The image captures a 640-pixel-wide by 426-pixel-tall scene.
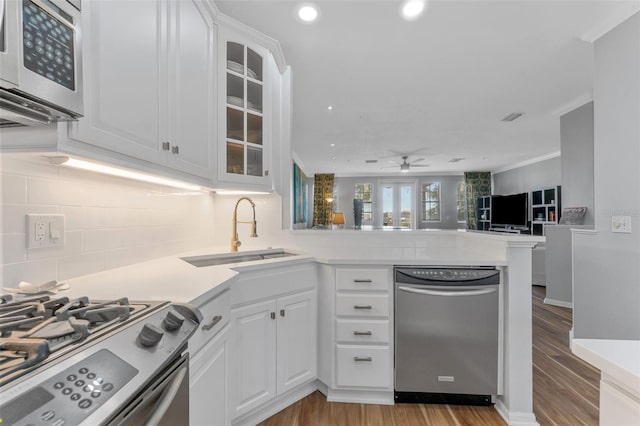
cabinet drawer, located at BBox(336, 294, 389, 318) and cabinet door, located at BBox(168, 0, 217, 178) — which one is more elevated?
cabinet door, located at BBox(168, 0, 217, 178)

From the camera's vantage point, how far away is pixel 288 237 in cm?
234

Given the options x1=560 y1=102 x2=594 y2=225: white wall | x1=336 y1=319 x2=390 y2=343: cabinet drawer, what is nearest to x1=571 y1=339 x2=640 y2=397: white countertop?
x1=336 y1=319 x2=390 y2=343: cabinet drawer

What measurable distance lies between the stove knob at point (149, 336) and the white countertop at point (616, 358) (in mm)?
924

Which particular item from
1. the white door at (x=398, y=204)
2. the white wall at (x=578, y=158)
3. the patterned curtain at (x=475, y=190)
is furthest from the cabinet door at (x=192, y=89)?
the patterned curtain at (x=475, y=190)

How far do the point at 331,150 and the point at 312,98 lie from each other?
105 inches

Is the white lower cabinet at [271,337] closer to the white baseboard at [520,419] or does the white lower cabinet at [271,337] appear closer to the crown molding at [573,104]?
the white baseboard at [520,419]

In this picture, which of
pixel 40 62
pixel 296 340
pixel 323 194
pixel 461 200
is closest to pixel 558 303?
pixel 296 340

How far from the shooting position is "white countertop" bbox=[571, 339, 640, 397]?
522mm

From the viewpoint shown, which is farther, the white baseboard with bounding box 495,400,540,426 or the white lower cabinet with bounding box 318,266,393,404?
the white lower cabinet with bounding box 318,266,393,404

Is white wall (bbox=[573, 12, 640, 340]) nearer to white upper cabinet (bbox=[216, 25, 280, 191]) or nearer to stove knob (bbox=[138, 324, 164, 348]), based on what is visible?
white upper cabinet (bbox=[216, 25, 280, 191])

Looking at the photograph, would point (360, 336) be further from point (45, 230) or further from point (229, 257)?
point (45, 230)

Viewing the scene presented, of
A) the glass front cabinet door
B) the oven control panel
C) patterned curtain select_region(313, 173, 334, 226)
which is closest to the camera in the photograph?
the oven control panel

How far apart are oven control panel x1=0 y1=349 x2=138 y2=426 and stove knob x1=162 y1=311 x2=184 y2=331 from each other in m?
0.16

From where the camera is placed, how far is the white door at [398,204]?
9.34 meters
